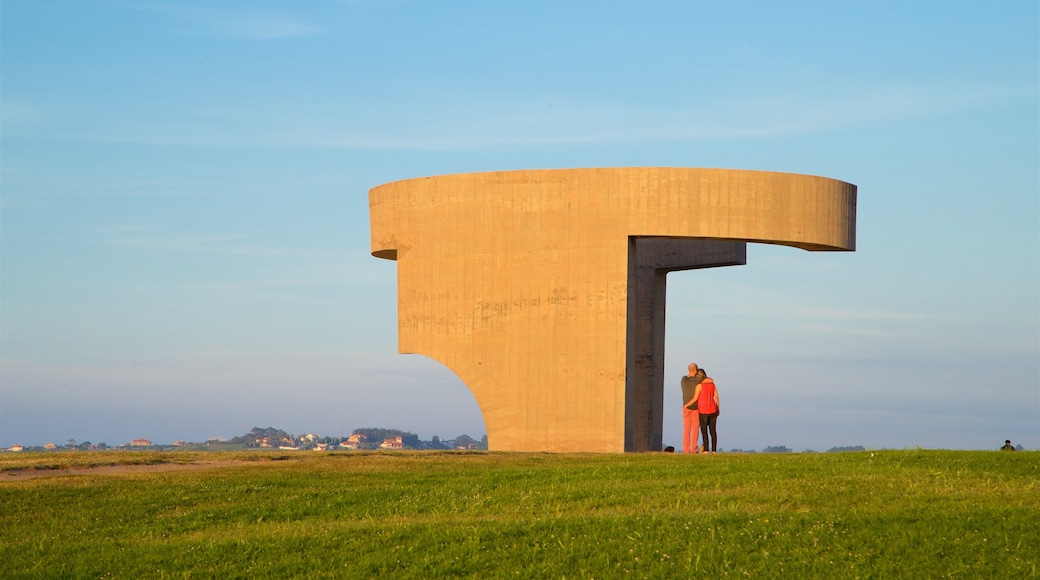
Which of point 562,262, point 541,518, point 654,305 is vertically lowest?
point 541,518

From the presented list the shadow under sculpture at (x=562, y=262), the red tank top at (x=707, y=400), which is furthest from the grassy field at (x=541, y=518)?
the shadow under sculpture at (x=562, y=262)

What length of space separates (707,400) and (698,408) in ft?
0.91

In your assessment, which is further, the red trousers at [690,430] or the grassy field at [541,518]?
the red trousers at [690,430]

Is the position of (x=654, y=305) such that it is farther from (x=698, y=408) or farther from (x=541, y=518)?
(x=541, y=518)

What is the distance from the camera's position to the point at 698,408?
21.0 meters

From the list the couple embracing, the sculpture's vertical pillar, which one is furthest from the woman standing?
the sculpture's vertical pillar

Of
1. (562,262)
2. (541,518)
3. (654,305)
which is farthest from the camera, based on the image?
(654,305)

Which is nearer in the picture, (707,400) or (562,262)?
(707,400)

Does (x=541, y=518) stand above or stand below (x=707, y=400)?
below

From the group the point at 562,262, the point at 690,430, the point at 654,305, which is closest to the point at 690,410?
the point at 690,430

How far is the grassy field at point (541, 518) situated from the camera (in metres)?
10.9

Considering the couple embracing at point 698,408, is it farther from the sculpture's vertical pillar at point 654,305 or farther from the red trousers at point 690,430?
the sculpture's vertical pillar at point 654,305

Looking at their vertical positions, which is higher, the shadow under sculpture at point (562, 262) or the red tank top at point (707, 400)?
the shadow under sculpture at point (562, 262)

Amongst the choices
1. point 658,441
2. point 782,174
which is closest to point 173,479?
point 782,174
